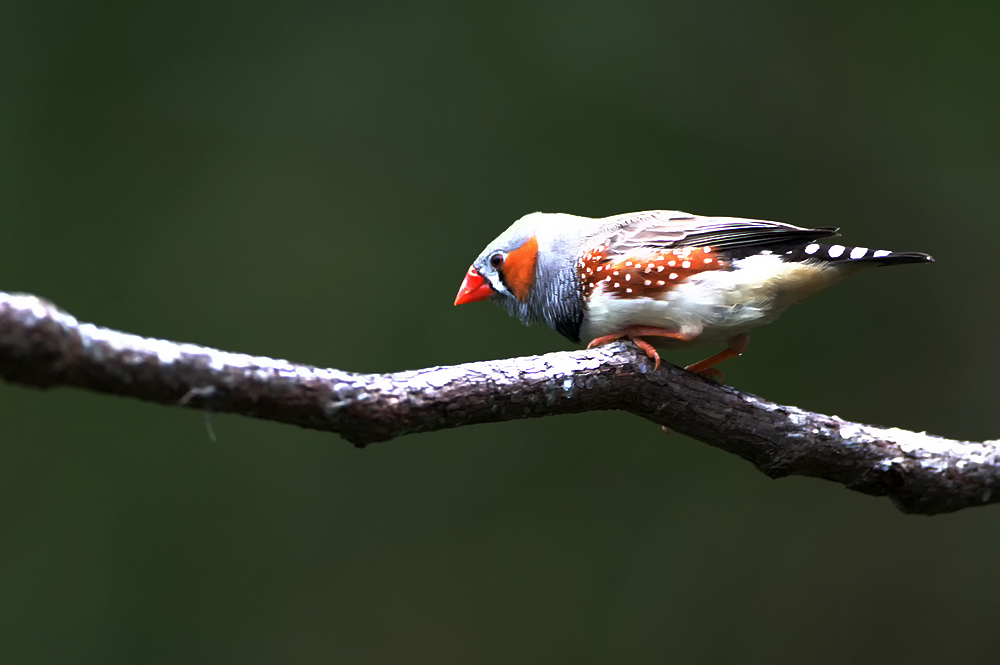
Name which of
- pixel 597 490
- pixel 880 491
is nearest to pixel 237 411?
pixel 880 491

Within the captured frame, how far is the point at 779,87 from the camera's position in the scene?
16.3 ft

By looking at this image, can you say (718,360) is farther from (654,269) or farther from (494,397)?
(494,397)

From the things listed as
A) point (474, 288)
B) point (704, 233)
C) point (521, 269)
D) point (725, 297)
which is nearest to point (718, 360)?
point (725, 297)

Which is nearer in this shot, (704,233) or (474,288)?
(704,233)

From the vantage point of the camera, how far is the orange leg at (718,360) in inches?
112

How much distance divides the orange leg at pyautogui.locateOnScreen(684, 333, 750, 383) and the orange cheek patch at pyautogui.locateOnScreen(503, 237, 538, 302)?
0.64 meters

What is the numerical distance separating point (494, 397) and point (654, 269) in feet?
2.65

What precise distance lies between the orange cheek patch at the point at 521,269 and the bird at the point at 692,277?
0.12 m

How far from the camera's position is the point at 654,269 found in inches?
105

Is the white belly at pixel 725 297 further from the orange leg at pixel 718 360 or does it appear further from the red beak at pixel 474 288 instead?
the red beak at pixel 474 288

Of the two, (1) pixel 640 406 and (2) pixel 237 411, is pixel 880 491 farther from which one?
(2) pixel 237 411

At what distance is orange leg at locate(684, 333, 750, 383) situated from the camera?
284 cm

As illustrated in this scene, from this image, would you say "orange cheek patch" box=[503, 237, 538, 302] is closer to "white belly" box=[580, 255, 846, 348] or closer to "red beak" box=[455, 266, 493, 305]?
"red beak" box=[455, 266, 493, 305]

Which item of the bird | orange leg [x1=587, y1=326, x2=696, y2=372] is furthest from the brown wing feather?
orange leg [x1=587, y1=326, x2=696, y2=372]
